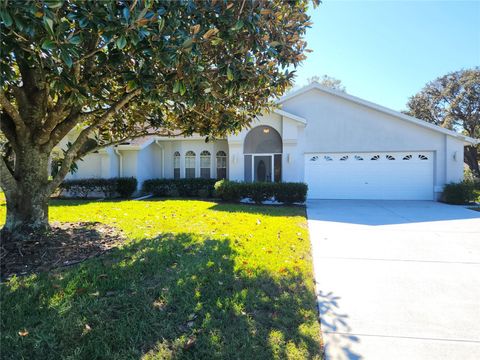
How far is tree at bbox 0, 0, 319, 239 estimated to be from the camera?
2.77 metres

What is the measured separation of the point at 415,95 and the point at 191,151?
87.9 ft

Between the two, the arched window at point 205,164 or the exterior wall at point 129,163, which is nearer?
the exterior wall at point 129,163

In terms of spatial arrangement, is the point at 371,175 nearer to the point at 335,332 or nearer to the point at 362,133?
the point at 362,133

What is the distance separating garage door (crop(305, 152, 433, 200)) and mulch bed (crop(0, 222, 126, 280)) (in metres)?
11.2

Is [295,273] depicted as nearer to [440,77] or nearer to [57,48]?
[57,48]

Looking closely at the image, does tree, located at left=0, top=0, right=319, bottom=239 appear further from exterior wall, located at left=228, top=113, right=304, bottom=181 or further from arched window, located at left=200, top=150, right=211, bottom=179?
arched window, located at left=200, top=150, right=211, bottom=179

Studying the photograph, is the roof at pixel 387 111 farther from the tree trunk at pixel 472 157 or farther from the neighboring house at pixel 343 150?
the tree trunk at pixel 472 157

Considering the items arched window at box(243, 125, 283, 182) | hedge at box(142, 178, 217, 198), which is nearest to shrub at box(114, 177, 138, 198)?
hedge at box(142, 178, 217, 198)

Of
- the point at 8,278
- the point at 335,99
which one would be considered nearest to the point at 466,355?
the point at 8,278

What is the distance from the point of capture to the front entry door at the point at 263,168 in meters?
15.0

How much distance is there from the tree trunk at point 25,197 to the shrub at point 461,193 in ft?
51.9

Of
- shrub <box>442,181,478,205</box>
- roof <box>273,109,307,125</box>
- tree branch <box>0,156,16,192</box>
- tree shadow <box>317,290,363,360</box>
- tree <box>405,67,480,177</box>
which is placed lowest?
tree shadow <box>317,290,363,360</box>

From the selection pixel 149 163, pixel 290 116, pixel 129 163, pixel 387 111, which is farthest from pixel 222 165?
pixel 387 111

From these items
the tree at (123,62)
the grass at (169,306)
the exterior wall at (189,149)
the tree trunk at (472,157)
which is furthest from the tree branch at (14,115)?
the tree trunk at (472,157)
